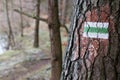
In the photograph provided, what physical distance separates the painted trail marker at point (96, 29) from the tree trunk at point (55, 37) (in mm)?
3989

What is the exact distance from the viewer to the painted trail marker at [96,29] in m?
1.84

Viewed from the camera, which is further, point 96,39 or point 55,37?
point 55,37

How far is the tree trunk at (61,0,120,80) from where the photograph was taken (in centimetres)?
184

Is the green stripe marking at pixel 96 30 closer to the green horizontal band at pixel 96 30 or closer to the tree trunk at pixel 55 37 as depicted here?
the green horizontal band at pixel 96 30

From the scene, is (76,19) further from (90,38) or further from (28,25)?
(28,25)

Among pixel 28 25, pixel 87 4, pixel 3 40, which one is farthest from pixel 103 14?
pixel 28 25

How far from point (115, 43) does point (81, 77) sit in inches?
13.3

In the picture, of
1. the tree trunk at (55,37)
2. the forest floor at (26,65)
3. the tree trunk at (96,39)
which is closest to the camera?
the tree trunk at (96,39)

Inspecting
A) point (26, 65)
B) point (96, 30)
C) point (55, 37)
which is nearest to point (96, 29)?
point (96, 30)

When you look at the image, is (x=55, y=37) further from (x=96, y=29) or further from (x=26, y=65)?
(x=26, y=65)

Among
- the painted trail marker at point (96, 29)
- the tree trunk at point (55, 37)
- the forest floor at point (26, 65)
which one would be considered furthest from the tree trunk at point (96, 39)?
the forest floor at point (26, 65)

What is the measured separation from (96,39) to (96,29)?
0.07 meters

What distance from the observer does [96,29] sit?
1856 millimetres

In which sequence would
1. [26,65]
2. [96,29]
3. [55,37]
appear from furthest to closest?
[26,65], [55,37], [96,29]
